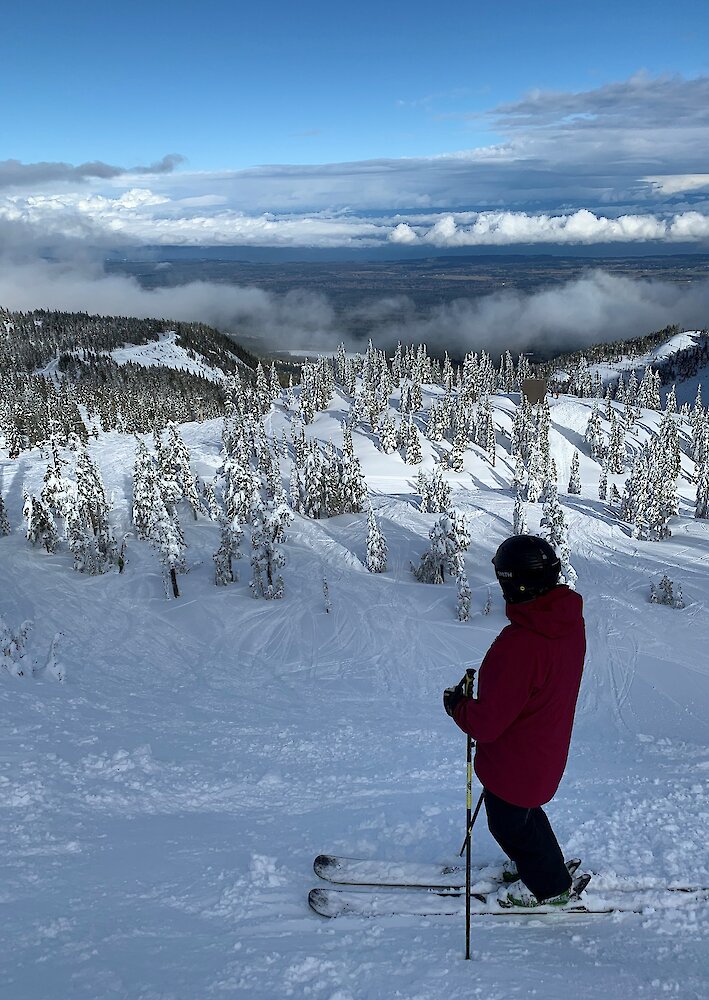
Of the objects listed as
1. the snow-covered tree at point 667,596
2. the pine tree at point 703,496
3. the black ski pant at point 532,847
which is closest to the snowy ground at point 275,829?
the black ski pant at point 532,847

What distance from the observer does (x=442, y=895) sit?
5.54 meters

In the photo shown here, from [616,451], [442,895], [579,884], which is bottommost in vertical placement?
[616,451]

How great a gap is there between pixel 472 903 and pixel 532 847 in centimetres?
86

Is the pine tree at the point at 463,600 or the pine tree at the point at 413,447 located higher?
the pine tree at the point at 413,447

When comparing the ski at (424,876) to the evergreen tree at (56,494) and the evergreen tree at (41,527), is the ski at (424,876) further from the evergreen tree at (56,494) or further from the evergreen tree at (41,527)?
the evergreen tree at (56,494)

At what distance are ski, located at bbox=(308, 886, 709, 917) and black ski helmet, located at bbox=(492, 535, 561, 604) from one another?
309cm

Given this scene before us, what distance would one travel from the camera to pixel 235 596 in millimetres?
38500

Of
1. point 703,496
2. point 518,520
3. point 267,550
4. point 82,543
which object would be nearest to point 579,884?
point 267,550

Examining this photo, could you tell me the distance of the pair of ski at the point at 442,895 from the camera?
5.34 m

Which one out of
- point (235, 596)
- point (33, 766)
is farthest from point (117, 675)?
point (235, 596)

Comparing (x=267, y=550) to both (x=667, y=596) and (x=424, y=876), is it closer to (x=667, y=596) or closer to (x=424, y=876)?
(x=667, y=596)

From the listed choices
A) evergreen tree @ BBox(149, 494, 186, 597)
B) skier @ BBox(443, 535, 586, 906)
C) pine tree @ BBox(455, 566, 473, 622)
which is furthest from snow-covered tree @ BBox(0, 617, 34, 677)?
pine tree @ BBox(455, 566, 473, 622)

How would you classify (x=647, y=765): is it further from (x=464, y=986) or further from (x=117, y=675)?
(x=117, y=675)

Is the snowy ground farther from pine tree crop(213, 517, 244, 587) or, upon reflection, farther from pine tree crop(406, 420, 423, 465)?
pine tree crop(406, 420, 423, 465)
